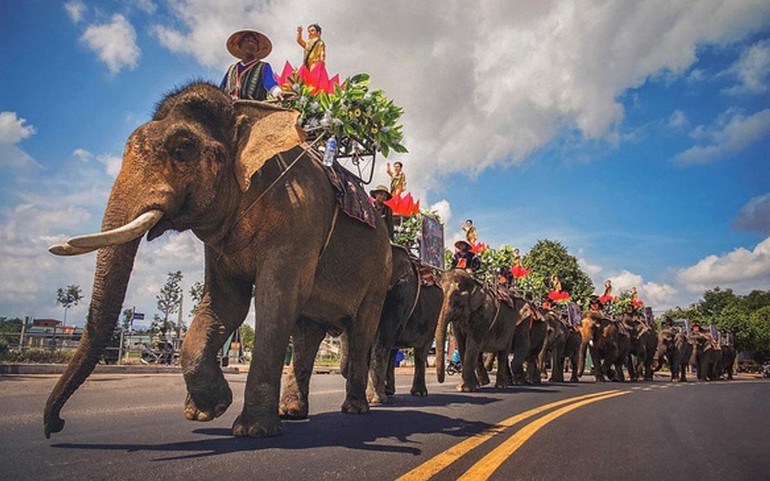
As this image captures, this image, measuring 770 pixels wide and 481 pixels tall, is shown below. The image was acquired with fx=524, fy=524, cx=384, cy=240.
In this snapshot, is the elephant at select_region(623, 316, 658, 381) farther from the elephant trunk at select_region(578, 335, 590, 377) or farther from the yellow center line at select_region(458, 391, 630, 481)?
the yellow center line at select_region(458, 391, 630, 481)

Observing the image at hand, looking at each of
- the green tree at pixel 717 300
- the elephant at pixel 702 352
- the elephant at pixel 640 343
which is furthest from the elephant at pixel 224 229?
the green tree at pixel 717 300

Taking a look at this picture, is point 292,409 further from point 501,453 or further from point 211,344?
point 501,453

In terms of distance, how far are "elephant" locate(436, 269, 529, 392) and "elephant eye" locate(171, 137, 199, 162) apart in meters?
6.12

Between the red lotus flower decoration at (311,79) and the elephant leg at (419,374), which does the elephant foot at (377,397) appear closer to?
the elephant leg at (419,374)

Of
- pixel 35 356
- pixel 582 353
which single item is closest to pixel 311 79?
pixel 582 353

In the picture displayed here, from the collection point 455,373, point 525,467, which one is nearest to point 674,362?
point 455,373

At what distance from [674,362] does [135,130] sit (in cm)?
2906

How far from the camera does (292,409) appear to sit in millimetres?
5539

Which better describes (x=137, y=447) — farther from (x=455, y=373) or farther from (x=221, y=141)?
(x=455, y=373)

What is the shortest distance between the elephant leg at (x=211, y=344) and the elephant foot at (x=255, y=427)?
0.49 meters

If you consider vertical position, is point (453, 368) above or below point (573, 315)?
below

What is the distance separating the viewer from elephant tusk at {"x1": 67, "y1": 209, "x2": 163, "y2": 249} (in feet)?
11.5

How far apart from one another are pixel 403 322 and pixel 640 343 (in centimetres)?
2057

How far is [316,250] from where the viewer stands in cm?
491
